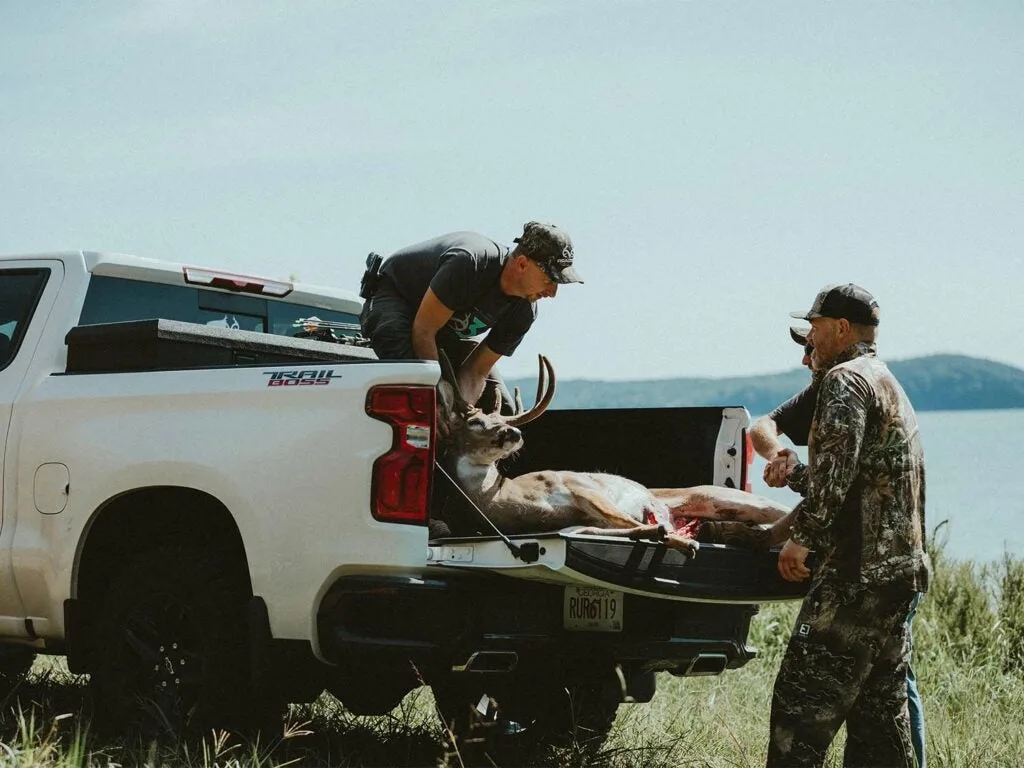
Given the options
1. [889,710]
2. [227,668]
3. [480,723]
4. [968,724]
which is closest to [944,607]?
[968,724]

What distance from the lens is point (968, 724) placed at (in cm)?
679

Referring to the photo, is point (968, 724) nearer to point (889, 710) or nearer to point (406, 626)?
point (889, 710)

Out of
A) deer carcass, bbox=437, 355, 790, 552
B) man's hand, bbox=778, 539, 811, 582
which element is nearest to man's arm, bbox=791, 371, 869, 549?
man's hand, bbox=778, 539, 811, 582

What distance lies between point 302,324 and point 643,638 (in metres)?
2.56

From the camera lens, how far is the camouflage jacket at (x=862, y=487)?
188 inches

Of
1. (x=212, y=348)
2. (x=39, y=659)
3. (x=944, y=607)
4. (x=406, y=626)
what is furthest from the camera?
(x=944, y=607)

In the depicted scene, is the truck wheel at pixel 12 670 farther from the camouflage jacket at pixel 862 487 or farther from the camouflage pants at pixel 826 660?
the camouflage jacket at pixel 862 487

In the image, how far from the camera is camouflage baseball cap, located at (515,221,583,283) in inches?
227

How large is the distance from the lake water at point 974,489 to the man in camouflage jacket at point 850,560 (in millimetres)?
519

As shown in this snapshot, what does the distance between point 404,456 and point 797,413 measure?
8.39 ft

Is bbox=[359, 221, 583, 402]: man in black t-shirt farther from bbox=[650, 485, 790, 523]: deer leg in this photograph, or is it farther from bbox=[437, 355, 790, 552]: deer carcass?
bbox=[650, 485, 790, 523]: deer leg

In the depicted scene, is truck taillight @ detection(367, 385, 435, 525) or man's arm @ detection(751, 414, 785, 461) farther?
man's arm @ detection(751, 414, 785, 461)

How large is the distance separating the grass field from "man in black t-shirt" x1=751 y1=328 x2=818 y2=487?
1267 mm

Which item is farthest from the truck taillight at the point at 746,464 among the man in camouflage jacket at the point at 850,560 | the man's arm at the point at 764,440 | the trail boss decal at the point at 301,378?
the trail boss decal at the point at 301,378
